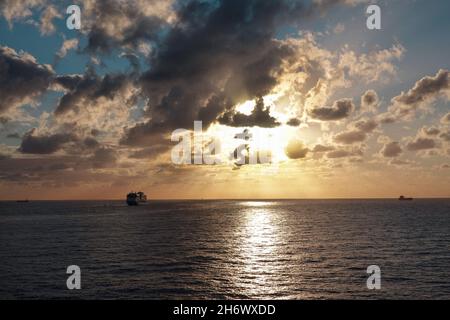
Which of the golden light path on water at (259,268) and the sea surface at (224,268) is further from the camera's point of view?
the golden light path on water at (259,268)

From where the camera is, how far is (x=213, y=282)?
165 ft

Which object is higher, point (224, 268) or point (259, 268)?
point (224, 268)

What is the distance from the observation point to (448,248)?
82.2 meters

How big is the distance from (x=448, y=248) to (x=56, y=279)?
7713 centimetres

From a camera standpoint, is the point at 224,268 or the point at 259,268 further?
the point at 259,268

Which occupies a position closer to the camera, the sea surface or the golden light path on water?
the sea surface
